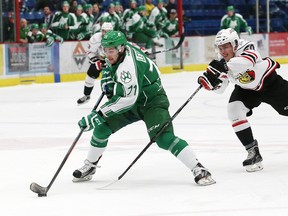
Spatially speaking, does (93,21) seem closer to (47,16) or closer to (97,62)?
(47,16)

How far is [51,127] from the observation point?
8492 millimetres

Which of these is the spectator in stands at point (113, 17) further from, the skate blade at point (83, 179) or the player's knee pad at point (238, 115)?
the skate blade at point (83, 179)

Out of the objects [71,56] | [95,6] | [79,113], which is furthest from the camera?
[95,6]

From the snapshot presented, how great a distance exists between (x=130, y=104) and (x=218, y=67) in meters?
0.63

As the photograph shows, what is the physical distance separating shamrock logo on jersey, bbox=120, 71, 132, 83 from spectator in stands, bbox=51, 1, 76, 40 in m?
10.5

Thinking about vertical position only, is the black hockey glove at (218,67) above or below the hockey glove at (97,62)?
above

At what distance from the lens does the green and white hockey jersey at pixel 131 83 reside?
4965 mm

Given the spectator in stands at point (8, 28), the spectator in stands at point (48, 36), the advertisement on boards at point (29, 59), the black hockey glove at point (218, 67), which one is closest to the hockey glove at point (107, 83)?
the black hockey glove at point (218, 67)

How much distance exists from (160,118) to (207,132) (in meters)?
2.70

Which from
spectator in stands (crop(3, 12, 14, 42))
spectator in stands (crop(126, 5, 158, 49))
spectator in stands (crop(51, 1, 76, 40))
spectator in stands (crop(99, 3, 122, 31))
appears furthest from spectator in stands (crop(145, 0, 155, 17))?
spectator in stands (crop(3, 12, 14, 42))

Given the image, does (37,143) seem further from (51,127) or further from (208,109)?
(208,109)

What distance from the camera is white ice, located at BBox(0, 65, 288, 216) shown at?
4.39 metres

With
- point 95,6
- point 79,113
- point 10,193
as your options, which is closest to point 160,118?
point 10,193

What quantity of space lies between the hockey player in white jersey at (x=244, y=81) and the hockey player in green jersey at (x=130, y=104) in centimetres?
34
